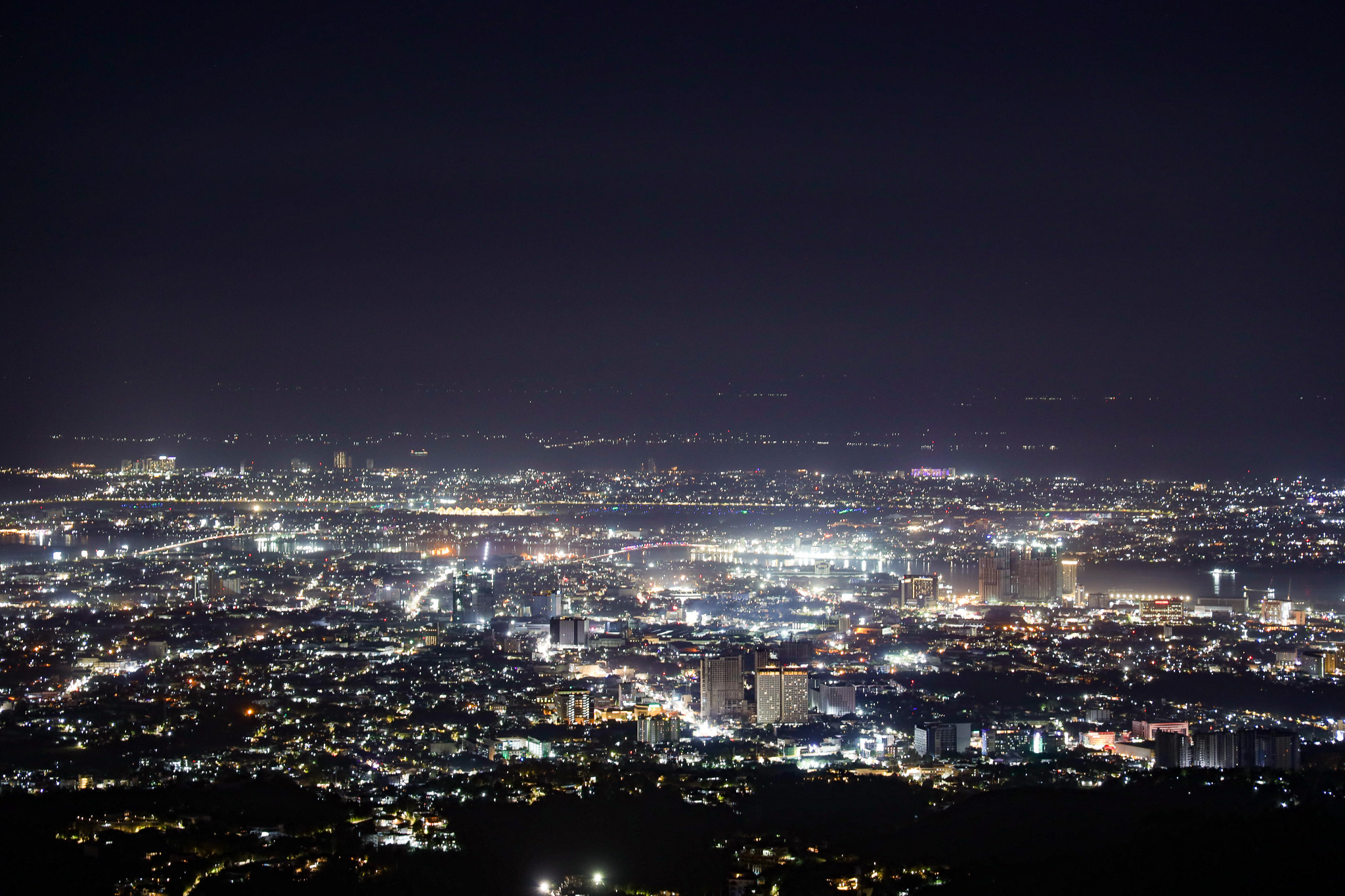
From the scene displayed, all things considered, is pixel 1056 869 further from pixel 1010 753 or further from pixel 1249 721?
pixel 1249 721

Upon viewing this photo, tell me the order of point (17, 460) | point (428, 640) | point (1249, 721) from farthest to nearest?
point (17, 460) < point (428, 640) < point (1249, 721)

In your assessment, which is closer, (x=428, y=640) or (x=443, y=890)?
(x=443, y=890)

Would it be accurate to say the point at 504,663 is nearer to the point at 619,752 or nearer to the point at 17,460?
the point at 619,752

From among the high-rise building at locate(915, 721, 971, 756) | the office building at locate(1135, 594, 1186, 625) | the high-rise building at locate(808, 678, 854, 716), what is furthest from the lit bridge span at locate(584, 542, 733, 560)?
the high-rise building at locate(915, 721, 971, 756)

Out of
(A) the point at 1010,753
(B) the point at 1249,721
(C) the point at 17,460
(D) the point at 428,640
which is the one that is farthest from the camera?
(C) the point at 17,460

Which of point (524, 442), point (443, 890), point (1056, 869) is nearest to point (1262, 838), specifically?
point (1056, 869)

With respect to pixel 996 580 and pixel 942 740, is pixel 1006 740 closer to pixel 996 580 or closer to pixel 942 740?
pixel 942 740
